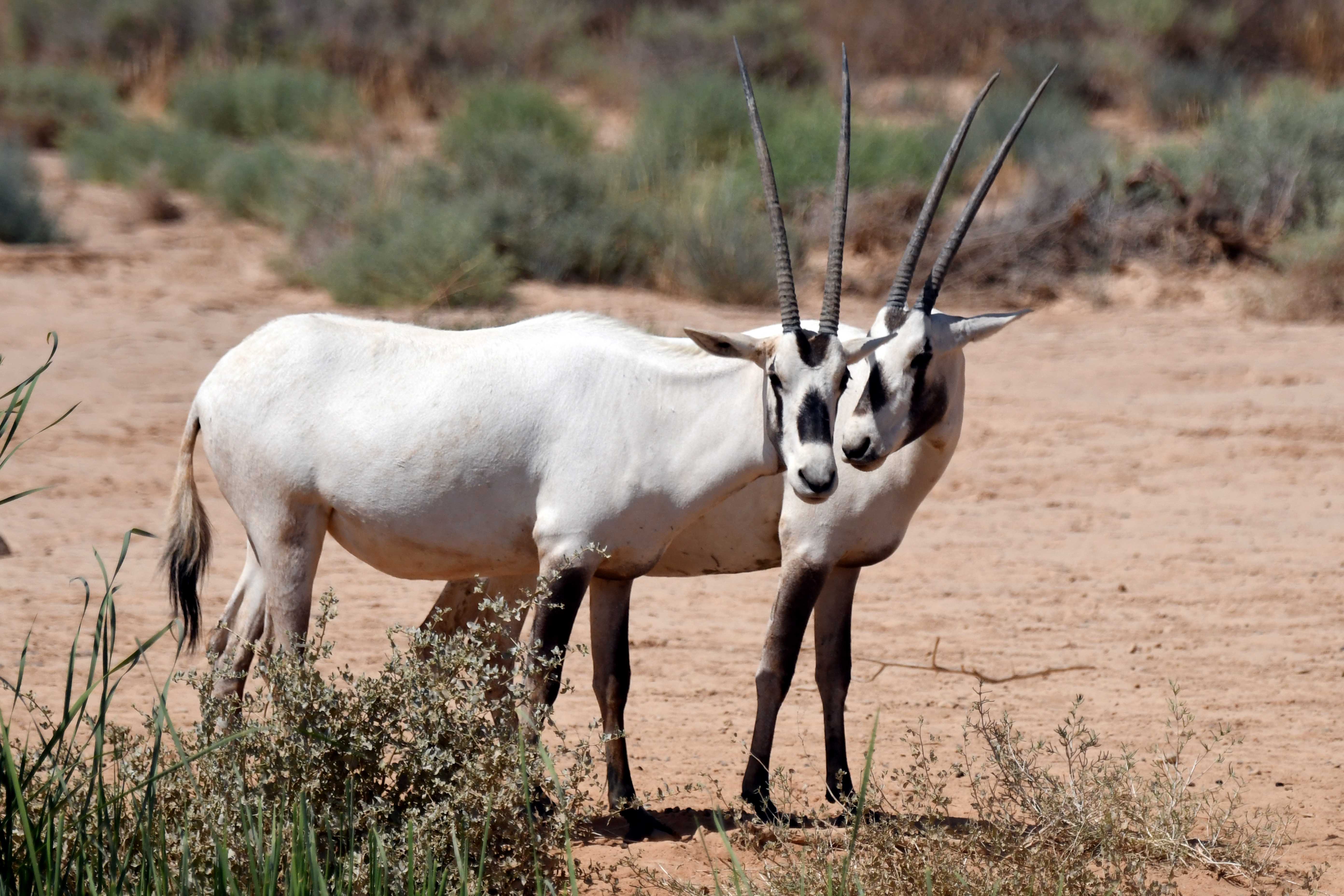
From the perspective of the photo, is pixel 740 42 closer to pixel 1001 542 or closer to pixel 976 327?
pixel 1001 542

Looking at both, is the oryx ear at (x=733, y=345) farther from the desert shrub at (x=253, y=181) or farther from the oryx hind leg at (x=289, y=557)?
the desert shrub at (x=253, y=181)

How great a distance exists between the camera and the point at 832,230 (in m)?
4.18

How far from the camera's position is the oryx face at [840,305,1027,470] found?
164 inches

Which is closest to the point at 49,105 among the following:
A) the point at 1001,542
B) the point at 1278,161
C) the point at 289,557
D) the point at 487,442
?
the point at 1278,161

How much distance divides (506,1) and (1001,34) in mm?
8383

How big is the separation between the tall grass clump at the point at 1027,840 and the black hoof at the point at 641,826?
299 mm

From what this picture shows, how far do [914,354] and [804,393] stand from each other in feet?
1.76

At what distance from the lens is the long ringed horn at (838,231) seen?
160 inches

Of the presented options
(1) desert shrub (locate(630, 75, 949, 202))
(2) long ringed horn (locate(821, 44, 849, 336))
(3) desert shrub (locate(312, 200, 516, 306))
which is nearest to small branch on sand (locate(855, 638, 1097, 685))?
(2) long ringed horn (locate(821, 44, 849, 336))

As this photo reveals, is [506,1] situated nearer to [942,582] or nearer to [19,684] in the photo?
[942,582]

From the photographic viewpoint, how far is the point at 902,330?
4.32 meters

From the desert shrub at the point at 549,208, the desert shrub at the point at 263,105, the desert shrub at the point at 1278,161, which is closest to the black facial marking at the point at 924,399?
the desert shrub at the point at 549,208

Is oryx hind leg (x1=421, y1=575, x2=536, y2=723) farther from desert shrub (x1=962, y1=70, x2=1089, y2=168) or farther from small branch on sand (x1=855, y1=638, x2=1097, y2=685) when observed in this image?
desert shrub (x1=962, y1=70, x2=1089, y2=168)

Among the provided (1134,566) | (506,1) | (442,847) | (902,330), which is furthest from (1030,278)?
(506,1)
